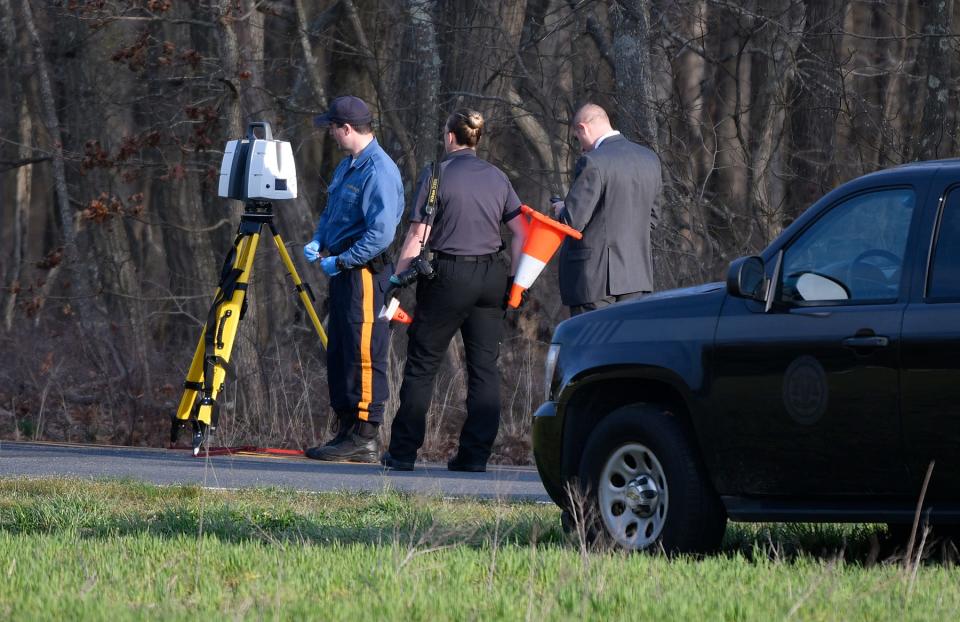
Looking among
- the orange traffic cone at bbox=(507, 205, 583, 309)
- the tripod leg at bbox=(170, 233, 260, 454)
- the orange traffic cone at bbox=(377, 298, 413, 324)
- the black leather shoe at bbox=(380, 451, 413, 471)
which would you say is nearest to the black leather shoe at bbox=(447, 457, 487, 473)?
the black leather shoe at bbox=(380, 451, 413, 471)

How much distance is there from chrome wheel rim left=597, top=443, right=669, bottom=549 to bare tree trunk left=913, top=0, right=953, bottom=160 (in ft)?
26.3

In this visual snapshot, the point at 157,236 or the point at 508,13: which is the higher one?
the point at 508,13

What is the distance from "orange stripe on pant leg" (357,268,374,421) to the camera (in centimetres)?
1078

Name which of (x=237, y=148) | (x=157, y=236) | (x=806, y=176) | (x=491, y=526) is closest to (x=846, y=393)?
(x=491, y=526)

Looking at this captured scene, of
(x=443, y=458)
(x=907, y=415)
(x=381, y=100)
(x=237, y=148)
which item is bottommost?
(x=443, y=458)

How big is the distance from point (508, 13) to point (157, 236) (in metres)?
12.0

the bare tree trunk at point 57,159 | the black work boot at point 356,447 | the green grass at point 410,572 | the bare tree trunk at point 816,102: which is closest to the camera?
the green grass at point 410,572

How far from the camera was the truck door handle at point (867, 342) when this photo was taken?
6.05 m

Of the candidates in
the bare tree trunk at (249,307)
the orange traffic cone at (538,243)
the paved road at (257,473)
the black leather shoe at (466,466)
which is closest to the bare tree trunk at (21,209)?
the bare tree trunk at (249,307)

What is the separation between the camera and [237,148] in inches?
444

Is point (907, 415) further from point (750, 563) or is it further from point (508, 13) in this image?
point (508, 13)

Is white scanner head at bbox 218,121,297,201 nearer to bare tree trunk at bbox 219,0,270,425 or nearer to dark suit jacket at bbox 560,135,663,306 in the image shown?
dark suit jacket at bbox 560,135,663,306

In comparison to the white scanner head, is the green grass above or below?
below

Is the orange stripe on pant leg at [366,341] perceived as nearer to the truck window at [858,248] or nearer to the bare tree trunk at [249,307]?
the bare tree trunk at [249,307]
